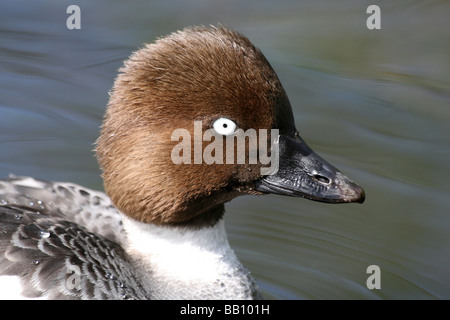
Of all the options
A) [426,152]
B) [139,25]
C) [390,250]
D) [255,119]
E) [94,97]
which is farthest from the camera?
[139,25]

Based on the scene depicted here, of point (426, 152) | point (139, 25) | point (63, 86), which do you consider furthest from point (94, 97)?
point (426, 152)

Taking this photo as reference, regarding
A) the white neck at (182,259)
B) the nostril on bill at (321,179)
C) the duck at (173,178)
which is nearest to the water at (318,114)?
the white neck at (182,259)

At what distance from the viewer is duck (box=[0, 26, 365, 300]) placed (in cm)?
395

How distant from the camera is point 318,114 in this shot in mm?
6832

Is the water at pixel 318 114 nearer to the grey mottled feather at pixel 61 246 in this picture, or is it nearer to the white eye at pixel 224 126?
the grey mottled feather at pixel 61 246

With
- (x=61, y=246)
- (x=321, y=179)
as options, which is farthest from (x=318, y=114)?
(x=61, y=246)

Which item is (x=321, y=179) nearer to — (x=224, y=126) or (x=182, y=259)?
(x=224, y=126)

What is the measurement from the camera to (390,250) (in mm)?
5684

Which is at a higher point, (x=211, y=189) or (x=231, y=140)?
(x=231, y=140)

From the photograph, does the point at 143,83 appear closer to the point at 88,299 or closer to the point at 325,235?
the point at 88,299

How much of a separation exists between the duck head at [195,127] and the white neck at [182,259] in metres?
0.15

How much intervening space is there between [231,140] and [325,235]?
2098 millimetres

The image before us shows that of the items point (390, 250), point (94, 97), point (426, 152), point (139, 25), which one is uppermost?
point (139, 25)

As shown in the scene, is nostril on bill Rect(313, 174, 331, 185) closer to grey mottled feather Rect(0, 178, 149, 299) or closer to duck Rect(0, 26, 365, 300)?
duck Rect(0, 26, 365, 300)
